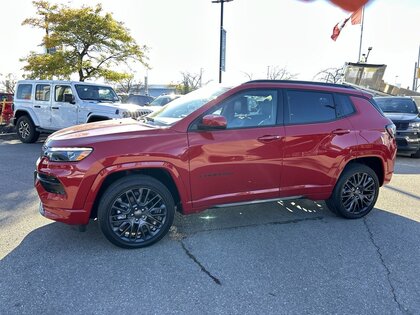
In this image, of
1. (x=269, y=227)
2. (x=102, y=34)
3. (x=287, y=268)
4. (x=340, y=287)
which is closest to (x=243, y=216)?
(x=269, y=227)

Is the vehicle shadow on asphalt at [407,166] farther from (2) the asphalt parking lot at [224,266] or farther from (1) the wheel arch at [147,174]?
(1) the wheel arch at [147,174]

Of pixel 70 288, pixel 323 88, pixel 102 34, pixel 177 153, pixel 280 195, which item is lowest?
pixel 70 288

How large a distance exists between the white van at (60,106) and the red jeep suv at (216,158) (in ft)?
19.0

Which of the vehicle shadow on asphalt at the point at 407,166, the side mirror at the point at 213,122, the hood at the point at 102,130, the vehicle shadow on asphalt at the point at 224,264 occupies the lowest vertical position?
the vehicle shadow on asphalt at the point at 224,264

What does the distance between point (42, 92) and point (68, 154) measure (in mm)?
8441

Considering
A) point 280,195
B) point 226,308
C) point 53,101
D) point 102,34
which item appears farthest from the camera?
point 102,34

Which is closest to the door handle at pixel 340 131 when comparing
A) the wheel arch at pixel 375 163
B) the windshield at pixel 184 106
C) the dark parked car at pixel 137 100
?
the wheel arch at pixel 375 163

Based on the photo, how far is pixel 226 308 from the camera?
271 cm

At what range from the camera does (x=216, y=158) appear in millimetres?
3748

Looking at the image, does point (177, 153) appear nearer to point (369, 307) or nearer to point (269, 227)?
point (269, 227)

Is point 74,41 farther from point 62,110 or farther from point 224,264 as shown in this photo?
point 224,264

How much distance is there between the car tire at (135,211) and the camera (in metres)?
3.50

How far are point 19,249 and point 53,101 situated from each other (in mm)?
7867

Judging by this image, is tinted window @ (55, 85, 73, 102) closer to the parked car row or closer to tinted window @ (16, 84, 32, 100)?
the parked car row
